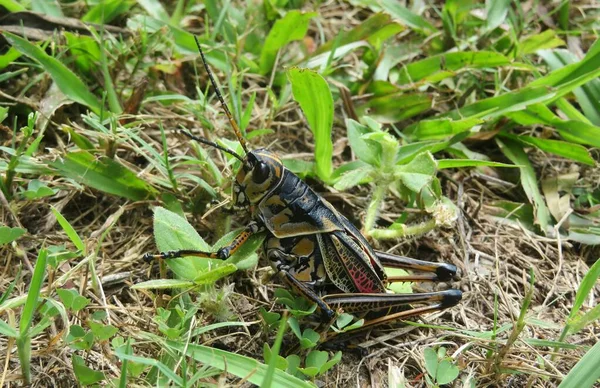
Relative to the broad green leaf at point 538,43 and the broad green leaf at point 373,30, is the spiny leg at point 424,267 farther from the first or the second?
the broad green leaf at point 538,43

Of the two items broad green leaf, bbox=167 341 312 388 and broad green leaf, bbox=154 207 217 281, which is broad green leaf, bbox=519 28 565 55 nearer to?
broad green leaf, bbox=154 207 217 281

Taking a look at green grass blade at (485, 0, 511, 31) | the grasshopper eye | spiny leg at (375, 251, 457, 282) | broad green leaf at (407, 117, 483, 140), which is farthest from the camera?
green grass blade at (485, 0, 511, 31)

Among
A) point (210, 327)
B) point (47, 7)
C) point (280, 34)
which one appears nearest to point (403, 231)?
point (210, 327)

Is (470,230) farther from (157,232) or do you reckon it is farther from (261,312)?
(157,232)

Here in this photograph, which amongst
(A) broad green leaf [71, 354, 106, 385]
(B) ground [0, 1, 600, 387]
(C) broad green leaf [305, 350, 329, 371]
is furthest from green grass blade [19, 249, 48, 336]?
(C) broad green leaf [305, 350, 329, 371]

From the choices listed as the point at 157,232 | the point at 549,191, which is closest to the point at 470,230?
the point at 549,191

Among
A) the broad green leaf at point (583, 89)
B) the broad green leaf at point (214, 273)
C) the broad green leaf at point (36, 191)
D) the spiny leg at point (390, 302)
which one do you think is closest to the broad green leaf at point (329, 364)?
the spiny leg at point (390, 302)

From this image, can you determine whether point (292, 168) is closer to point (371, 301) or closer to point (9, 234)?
point (371, 301)
